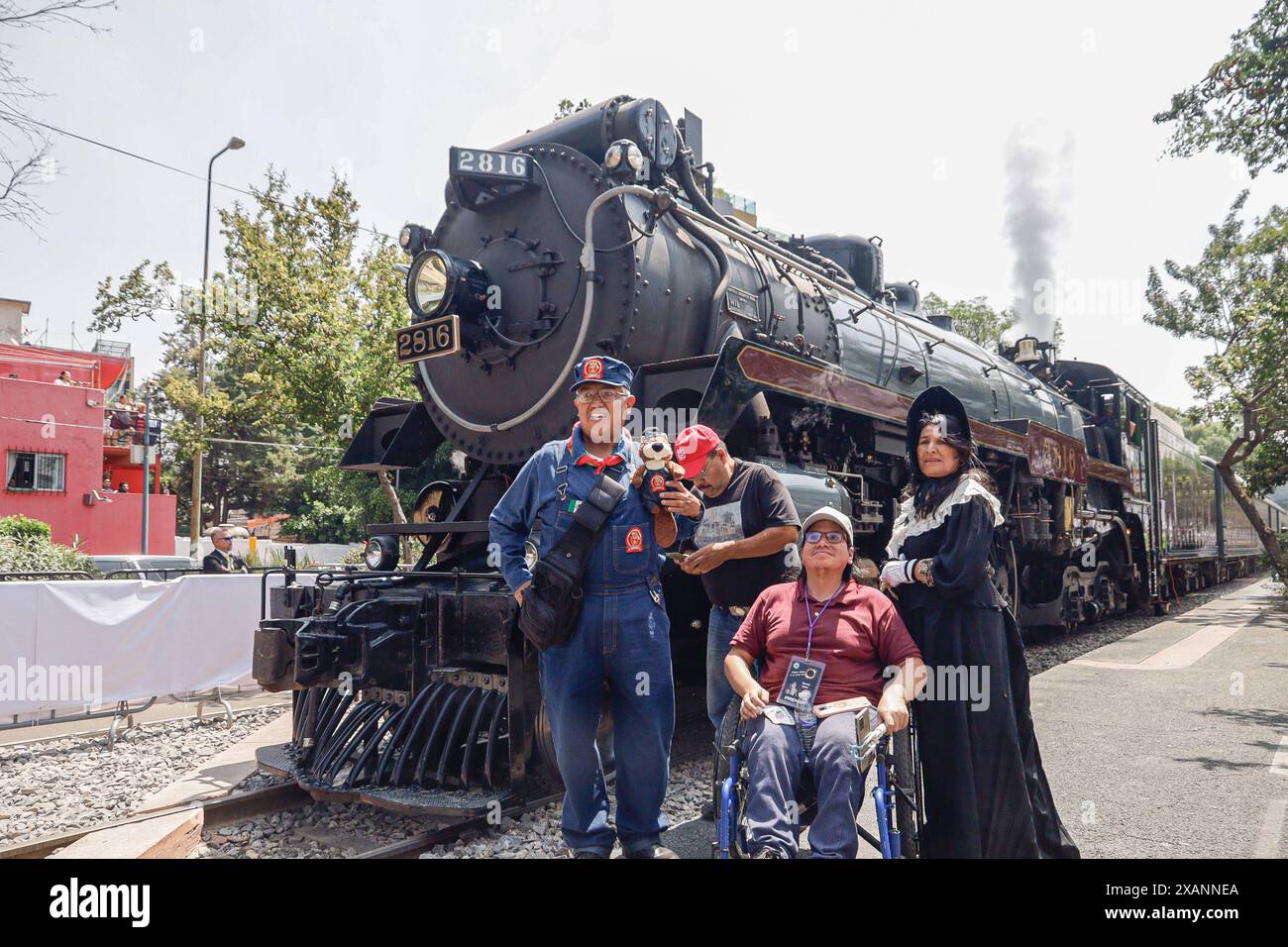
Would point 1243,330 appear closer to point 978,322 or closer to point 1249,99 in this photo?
point 1249,99

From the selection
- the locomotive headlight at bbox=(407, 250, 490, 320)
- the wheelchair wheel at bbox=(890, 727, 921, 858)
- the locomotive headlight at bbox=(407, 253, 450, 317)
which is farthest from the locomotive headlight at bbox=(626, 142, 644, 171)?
the wheelchair wheel at bbox=(890, 727, 921, 858)

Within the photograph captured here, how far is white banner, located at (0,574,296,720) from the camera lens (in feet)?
21.0

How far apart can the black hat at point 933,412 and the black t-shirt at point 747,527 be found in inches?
25.4

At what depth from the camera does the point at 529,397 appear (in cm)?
534

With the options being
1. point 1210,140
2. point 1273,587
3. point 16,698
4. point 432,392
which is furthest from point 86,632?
point 1273,587

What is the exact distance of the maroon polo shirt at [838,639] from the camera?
3.06 meters

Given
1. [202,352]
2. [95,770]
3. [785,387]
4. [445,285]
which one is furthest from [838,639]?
[202,352]

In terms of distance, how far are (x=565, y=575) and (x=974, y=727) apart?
1.53 metres

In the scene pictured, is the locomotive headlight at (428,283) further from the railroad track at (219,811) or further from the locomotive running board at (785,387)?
the railroad track at (219,811)

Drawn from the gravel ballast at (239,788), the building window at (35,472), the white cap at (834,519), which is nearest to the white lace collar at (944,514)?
the white cap at (834,519)
